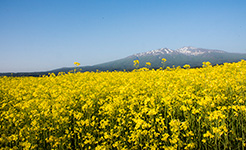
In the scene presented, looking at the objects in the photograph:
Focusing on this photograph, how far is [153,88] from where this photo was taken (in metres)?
7.07

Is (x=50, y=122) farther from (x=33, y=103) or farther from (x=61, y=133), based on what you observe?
(x=33, y=103)

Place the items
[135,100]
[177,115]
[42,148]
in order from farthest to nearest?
[135,100], [177,115], [42,148]

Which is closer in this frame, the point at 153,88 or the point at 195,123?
the point at 195,123

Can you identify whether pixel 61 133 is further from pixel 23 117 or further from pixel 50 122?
pixel 23 117

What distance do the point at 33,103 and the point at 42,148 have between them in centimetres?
226

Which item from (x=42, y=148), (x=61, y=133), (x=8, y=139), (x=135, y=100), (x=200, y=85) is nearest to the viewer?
(x=8, y=139)

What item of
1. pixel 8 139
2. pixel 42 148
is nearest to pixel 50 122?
pixel 42 148

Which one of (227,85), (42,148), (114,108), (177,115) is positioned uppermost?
(227,85)

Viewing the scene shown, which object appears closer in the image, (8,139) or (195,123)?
(8,139)

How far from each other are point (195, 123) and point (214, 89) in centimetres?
174

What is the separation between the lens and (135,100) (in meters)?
5.82

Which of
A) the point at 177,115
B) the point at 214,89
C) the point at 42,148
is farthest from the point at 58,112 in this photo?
the point at 214,89

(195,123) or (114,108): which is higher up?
(114,108)

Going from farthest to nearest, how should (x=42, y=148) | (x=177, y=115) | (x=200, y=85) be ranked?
(x=200, y=85) → (x=177, y=115) → (x=42, y=148)
